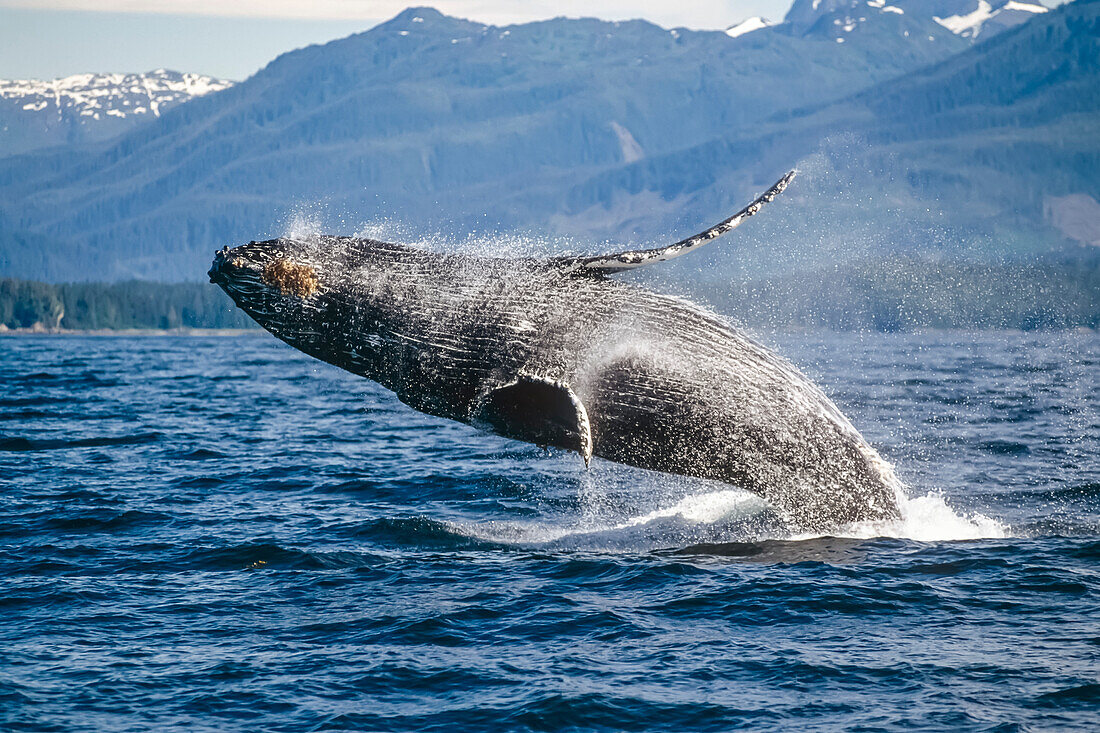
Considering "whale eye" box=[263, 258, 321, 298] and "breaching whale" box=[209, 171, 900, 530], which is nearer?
"whale eye" box=[263, 258, 321, 298]

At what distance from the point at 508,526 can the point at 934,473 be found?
342 inches

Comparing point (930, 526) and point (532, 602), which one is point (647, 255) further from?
point (930, 526)

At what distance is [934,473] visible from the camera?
20.3 meters

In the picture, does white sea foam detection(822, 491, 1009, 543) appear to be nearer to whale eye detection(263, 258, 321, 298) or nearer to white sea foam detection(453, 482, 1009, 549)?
white sea foam detection(453, 482, 1009, 549)

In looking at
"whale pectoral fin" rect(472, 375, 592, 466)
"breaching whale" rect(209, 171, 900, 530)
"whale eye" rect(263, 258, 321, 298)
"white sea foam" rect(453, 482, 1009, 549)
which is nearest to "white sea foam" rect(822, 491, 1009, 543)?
"white sea foam" rect(453, 482, 1009, 549)

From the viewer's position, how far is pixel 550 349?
11594 millimetres

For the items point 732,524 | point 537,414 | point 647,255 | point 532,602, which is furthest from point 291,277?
point 732,524

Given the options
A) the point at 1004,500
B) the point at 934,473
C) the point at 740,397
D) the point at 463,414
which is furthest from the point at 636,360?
the point at 934,473

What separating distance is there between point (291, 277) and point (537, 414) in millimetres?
2832

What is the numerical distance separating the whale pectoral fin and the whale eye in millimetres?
2091

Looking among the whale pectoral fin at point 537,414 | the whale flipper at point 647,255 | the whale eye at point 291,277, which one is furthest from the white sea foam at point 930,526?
the whale eye at point 291,277

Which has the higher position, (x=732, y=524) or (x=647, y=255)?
(x=647, y=255)

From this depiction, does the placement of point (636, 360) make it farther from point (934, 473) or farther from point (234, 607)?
point (934, 473)

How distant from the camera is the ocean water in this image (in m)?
8.82
